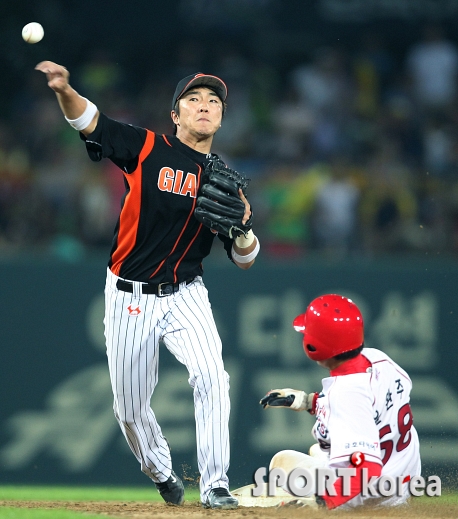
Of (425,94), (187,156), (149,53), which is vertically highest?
(149,53)

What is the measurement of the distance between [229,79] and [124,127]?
635 cm

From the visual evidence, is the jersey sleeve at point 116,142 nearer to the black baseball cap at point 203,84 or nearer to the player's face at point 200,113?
the player's face at point 200,113

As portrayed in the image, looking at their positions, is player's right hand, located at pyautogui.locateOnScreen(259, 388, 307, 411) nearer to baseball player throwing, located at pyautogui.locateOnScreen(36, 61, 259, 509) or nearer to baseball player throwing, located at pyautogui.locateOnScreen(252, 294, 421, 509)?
baseball player throwing, located at pyautogui.locateOnScreen(36, 61, 259, 509)

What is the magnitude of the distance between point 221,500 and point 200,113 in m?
1.98

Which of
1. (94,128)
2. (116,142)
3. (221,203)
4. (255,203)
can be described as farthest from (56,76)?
(255,203)

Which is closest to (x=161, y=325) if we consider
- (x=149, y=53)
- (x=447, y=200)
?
(x=447, y=200)

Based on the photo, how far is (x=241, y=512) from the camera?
3.87 m

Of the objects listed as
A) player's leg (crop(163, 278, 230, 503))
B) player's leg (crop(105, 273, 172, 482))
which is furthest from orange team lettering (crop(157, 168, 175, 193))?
player's leg (crop(163, 278, 230, 503))

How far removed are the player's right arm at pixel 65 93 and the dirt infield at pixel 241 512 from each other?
183 cm

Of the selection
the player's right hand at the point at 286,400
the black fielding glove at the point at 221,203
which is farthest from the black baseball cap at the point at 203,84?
the player's right hand at the point at 286,400

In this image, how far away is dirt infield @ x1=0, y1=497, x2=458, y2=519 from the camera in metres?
3.62

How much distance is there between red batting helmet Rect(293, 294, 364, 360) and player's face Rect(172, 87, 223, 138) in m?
1.32

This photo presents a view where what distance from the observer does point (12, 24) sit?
33.5ft

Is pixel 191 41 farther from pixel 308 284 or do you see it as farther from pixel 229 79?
pixel 308 284
